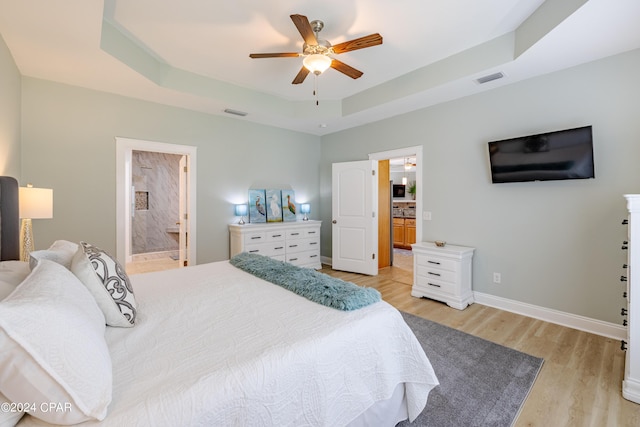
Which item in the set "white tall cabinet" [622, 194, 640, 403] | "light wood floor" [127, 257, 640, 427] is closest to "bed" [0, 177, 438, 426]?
"light wood floor" [127, 257, 640, 427]

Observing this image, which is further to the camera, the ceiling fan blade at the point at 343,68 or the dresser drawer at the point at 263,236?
the dresser drawer at the point at 263,236

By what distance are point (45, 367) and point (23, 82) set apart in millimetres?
3821

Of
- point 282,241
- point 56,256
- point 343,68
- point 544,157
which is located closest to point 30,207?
point 56,256

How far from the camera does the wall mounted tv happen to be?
2672 mm

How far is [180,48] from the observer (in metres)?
3.00

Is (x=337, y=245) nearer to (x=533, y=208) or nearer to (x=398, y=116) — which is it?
(x=398, y=116)

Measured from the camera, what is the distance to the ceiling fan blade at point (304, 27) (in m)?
2.06

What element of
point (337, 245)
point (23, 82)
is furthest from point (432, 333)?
point (23, 82)

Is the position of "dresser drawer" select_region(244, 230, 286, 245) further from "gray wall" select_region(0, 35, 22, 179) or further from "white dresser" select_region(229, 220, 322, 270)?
"gray wall" select_region(0, 35, 22, 179)

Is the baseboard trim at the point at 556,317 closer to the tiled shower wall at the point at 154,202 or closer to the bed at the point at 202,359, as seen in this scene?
the bed at the point at 202,359

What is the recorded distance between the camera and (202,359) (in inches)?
43.1

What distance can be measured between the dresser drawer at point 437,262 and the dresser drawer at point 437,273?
0.12ft

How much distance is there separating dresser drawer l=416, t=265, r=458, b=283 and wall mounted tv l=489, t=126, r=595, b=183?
122 cm

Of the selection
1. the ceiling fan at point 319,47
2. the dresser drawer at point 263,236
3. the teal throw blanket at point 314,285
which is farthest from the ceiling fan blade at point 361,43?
the dresser drawer at point 263,236
